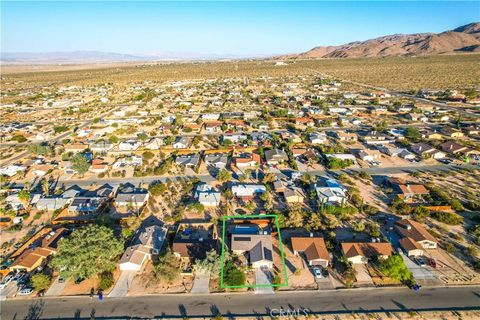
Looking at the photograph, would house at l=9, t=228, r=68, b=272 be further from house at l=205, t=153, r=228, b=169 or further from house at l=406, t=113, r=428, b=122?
house at l=406, t=113, r=428, b=122

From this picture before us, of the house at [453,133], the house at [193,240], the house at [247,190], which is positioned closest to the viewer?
the house at [193,240]

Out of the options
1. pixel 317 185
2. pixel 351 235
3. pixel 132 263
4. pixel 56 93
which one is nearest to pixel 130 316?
pixel 132 263

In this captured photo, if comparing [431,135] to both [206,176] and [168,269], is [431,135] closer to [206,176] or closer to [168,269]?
[206,176]

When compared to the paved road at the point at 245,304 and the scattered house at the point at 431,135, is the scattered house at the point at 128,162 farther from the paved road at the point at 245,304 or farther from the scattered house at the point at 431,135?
the scattered house at the point at 431,135

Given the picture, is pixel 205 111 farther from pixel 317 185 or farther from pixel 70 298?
pixel 70 298

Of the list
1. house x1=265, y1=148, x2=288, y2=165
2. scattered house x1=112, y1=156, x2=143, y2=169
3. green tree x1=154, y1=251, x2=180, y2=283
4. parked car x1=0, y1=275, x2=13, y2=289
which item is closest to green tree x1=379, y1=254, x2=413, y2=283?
green tree x1=154, y1=251, x2=180, y2=283

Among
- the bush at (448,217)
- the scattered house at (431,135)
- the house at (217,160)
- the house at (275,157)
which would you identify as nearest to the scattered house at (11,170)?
the house at (217,160)
